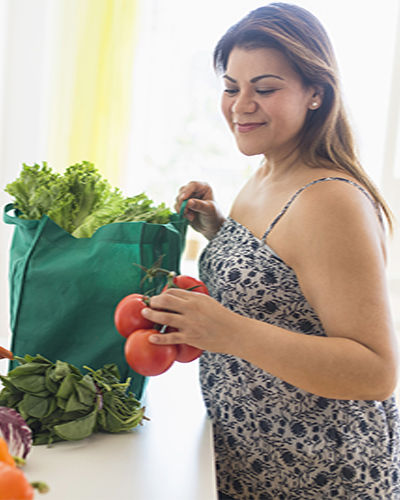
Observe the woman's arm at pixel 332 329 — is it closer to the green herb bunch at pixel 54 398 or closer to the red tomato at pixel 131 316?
the red tomato at pixel 131 316

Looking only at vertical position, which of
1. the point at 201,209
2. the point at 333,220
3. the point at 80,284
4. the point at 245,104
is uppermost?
the point at 245,104

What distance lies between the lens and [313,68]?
106 centimetres

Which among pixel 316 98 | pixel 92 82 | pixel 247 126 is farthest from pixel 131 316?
pixel 92 82

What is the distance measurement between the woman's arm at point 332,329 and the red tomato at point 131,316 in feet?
0.10

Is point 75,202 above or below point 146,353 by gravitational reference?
above

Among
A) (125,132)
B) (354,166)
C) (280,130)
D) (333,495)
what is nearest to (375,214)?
(354,166)

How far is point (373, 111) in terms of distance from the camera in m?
3.13

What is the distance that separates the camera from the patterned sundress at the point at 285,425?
101 centimetres

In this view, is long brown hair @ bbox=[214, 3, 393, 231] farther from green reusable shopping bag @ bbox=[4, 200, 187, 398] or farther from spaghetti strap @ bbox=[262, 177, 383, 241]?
green reusable shopping bag @ bbox=[4, 200, 187, 398]

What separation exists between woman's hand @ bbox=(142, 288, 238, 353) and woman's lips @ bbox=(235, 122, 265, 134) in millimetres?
401

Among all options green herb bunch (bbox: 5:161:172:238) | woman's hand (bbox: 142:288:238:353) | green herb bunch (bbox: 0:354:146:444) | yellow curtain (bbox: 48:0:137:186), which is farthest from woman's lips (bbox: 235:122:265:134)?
yellow curtain (bbox: 48:0:137:186)

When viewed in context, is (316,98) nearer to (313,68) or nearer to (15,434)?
(313,68)

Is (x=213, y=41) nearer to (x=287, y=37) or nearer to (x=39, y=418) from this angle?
(x=287, y=37)

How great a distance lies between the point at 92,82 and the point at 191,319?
8.22 feet
